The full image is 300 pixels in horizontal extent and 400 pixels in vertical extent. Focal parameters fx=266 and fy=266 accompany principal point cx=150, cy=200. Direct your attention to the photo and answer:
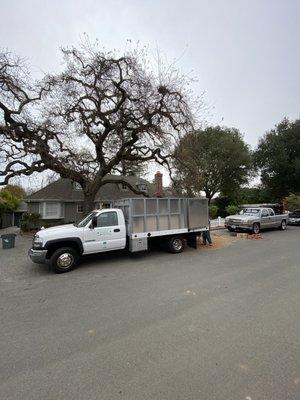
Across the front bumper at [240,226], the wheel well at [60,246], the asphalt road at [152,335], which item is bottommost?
the asphalt road at [152,335]

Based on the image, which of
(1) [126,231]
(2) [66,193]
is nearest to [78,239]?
(1) [126,231]

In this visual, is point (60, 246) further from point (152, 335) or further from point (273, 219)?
point (273, 219)

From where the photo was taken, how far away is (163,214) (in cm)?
1153

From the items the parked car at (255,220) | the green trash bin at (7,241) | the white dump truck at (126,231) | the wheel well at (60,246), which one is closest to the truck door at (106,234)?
the white dump truck at (126,231)

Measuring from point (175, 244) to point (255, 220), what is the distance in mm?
8840

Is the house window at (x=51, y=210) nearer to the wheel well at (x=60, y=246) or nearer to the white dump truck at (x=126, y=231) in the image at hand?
the white dump truck at (x=126, y=231)

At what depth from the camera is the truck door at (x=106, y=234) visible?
9.55m

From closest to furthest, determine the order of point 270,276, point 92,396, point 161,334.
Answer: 1. point 92,396
2. point 161,334
3. point 270,276

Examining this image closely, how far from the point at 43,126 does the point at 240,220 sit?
576 inches

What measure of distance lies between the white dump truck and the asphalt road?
86 cm

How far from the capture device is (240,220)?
1808 cm

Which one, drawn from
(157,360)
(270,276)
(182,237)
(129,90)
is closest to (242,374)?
(157,360)

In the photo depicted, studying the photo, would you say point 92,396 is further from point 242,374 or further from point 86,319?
point 86,319

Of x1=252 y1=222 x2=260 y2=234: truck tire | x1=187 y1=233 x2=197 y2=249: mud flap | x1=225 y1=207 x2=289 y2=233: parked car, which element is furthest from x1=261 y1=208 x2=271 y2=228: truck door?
x1=187 y1=233 x2=197 y2=249: mud flap
